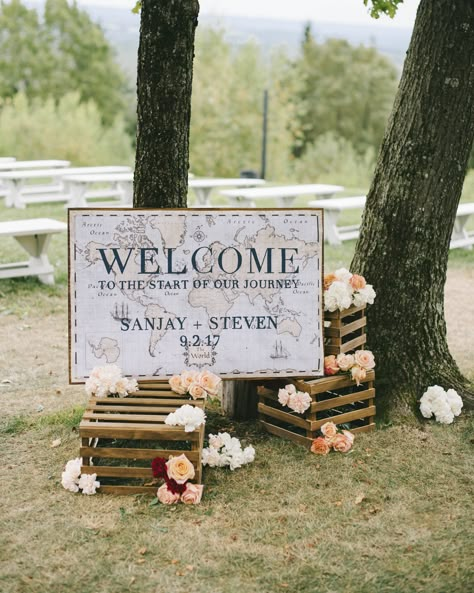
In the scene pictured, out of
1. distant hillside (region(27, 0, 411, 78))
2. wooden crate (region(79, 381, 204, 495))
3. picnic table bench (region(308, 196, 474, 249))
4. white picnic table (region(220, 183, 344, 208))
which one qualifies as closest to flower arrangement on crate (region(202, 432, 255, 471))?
wooden crate (region(79, 381, 204, 495))

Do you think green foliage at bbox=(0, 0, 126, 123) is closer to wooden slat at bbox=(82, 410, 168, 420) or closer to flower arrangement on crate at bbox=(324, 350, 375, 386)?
flower arrangement on crate at bbox=(324, 350, 375, 386)

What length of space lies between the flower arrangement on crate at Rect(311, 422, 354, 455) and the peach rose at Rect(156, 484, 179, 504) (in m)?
0.86

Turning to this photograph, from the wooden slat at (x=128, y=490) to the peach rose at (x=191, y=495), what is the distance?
0.56 ft

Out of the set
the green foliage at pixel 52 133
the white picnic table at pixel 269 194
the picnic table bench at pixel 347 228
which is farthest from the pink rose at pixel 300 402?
the green foliage at pixel 52 133

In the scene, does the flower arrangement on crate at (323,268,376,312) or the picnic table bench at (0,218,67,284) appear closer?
the flower arrangement on crate at (323,268,376,312)

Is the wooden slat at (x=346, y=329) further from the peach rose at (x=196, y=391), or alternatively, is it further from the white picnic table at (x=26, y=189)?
the white picnic table at (x=26, y=189)

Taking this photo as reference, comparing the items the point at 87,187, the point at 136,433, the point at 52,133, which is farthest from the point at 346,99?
the point at 136,433

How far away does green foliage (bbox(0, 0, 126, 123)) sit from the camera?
46062 millimetres

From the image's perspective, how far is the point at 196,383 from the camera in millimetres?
3898

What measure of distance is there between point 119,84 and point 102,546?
47.2m

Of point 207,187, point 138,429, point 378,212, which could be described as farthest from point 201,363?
point 207,187

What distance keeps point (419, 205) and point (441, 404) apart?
1109 millimetres

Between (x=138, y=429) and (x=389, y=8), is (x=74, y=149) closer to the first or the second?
(x=389, y=8)

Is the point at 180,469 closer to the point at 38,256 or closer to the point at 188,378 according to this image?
the point at 188,378
